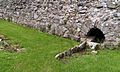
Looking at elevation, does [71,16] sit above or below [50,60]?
above

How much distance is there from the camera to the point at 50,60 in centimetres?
1658

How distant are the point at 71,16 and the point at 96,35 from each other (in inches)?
84.0

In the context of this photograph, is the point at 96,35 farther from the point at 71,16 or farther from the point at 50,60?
the point at 50,60

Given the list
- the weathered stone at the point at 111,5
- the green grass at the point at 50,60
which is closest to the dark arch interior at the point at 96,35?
the green grass at the point at 50,60

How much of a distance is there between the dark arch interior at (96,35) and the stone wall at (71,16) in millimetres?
397

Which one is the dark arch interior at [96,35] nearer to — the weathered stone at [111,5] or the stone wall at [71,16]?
the stone wall at [71,16]

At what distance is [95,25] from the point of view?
20469 mm

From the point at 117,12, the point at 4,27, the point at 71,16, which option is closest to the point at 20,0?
the point at 4,27

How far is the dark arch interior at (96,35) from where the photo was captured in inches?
828

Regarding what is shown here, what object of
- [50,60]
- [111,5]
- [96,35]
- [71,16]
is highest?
[111,5]

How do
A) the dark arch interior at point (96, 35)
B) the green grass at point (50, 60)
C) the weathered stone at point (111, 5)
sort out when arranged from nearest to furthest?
1. the green grass at point (50, 60)
2. the weathered stone at point (111, 5)
3. the dark arch interior at point (96, 35)

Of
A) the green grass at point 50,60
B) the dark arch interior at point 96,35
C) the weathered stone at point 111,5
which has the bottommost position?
the dark arch interior at point 96,35

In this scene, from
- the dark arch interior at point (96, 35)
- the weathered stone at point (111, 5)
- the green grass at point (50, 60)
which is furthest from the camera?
the dark arch interior at point (96, 35)

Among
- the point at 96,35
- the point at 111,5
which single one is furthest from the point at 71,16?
the point at 111,5
